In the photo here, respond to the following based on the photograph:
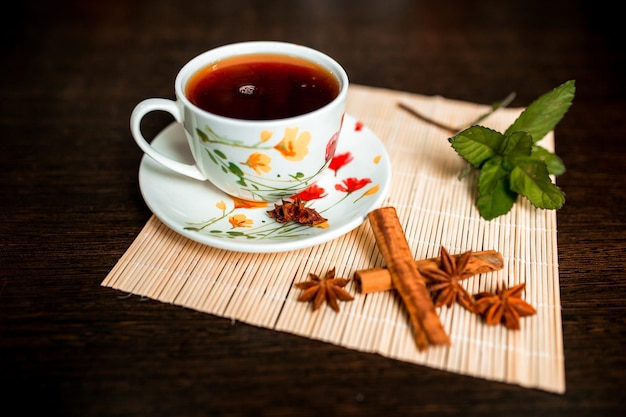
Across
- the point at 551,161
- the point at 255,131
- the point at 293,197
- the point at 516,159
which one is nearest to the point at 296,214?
the point at 293,197

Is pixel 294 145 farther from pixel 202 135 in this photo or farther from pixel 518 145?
pixel 518 145

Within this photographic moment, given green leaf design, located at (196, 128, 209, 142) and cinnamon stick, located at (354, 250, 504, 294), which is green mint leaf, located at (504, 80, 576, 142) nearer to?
cinnamon stick, located at (354, 250, 504, 294)

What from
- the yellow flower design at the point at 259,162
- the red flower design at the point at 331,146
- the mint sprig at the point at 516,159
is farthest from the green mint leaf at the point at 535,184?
the yellow flower design at the point at 259,162

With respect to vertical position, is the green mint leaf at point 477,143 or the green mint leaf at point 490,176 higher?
the green mint leaf at point 477,143

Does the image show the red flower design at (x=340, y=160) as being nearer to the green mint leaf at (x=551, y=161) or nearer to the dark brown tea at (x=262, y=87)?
the dark brown tea at (x=262, y=87)

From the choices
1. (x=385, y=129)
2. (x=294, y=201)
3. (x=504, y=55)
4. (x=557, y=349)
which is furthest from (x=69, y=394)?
(x=504, y=55)

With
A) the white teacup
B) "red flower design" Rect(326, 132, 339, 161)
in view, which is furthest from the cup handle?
"red flower design" Rect(326, 132, 339, 161)
